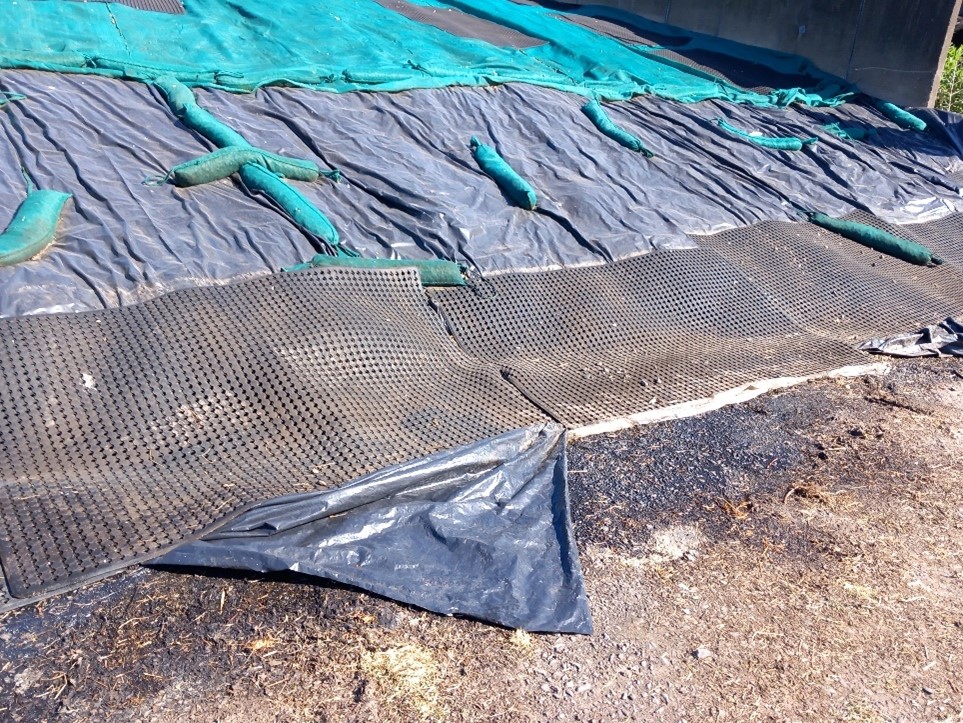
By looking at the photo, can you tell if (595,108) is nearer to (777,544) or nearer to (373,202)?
(373,202)

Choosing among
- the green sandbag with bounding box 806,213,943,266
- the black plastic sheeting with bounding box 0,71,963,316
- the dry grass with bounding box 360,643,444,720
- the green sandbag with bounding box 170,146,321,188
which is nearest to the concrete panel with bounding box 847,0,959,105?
the black plastic sheeting with bounding box 0,71,963,316

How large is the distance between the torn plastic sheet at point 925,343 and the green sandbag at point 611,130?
2.19 meters

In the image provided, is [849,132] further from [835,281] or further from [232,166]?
[232,166]

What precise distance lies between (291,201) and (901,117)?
5894 millimetres

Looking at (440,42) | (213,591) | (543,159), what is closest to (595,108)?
(543,159)

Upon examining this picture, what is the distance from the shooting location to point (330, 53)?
6.42 meters

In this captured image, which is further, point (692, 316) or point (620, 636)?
point (692, 316)

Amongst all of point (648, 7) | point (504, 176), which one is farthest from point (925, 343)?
point (648, 7)

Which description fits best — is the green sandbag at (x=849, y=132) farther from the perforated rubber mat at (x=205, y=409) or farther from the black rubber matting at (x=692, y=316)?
the perforated rubber mat at (x=205, y=409)

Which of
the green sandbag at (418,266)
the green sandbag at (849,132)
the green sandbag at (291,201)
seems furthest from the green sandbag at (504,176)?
the green sandbag at (849,132)

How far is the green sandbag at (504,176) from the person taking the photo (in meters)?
5.07

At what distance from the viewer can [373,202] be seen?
190 inches

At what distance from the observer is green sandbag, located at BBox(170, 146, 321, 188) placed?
4.49 metres

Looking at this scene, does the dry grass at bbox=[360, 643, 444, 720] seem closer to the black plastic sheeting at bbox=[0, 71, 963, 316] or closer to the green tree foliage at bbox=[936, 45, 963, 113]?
the black plastic sheeting at bbox=[0, 71, 963, 316]
